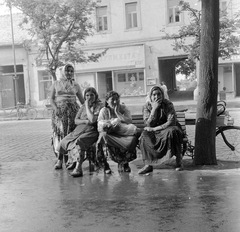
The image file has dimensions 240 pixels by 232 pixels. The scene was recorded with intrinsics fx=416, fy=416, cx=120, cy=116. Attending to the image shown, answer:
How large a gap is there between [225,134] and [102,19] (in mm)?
21899

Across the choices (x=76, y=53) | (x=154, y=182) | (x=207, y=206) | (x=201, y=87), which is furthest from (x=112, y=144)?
(x=76, y=53)

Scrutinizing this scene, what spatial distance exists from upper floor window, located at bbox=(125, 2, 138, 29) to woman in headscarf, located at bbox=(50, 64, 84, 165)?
2149 centimetres

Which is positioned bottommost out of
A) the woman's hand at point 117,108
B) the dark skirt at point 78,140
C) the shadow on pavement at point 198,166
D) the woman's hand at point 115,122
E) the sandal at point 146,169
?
the shadow on pavement at point 198,166

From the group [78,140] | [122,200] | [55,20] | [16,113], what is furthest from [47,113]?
[122,200]

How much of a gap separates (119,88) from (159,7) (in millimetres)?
6093

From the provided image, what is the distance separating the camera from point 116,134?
6.93m

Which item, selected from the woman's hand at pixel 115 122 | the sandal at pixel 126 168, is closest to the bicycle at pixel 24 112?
the sandal at pixel 126 168

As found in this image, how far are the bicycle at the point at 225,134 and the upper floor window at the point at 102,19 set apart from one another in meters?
20.9

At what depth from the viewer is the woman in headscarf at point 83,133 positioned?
692 cm

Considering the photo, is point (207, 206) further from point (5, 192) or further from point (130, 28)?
point (130, 28)

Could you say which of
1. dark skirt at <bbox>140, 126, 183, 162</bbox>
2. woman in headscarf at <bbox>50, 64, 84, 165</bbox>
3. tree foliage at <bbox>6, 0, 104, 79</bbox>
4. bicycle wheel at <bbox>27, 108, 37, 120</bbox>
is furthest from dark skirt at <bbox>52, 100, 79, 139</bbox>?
bicycle wheel at <bbox>27, 108, 37, 120</bbox>

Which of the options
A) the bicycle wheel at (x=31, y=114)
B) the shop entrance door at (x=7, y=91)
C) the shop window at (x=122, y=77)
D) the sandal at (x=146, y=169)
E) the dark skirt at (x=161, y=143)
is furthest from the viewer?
the shop entrance door at (x=7, y=91)

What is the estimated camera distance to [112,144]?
6.87 meters

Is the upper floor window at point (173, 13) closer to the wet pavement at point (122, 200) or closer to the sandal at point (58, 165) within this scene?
the wet pavement at point (122, 200)
